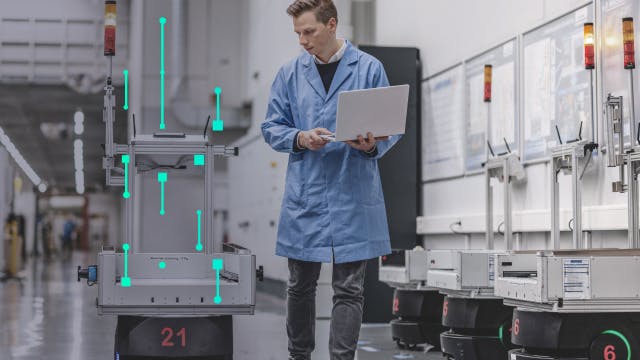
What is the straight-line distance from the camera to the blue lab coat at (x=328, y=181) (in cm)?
276

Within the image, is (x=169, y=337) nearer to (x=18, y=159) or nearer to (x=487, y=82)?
(x=487, y=82)

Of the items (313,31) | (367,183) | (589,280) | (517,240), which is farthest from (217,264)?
(517,240)

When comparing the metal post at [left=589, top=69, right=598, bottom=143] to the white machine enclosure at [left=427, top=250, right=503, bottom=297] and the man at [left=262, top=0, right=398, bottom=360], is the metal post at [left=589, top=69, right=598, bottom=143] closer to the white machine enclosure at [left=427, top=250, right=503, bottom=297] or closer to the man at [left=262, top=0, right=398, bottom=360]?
the white machine enclosure at [left=427, top=250, right=503, bottom=297]

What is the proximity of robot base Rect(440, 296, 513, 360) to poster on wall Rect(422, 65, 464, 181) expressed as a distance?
5.54 ft

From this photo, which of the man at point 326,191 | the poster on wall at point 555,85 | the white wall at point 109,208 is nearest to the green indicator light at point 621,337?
the man at point 326,191

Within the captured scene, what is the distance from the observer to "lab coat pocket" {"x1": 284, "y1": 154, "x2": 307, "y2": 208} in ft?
9.27

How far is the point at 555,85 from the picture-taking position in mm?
4594

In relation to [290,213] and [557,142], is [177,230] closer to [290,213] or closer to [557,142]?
[557,142]

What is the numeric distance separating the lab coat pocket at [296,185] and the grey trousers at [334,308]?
0.17 meters

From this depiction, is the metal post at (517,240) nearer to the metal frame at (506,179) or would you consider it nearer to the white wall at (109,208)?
the metal frame at (506,179)

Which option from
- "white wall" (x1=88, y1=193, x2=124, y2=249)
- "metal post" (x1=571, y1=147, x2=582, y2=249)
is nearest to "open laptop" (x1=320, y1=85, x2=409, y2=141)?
"metal post" (x1=571, y1=147, x2=582, y2=249)

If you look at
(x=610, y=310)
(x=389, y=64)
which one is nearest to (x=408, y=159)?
(x=389, y=64)

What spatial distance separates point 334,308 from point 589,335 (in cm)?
100

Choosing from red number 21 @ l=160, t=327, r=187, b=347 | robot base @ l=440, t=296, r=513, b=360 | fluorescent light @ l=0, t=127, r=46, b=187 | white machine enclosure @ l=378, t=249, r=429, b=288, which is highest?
fluorescent light @ l=0, t=127, r=46, b=187
